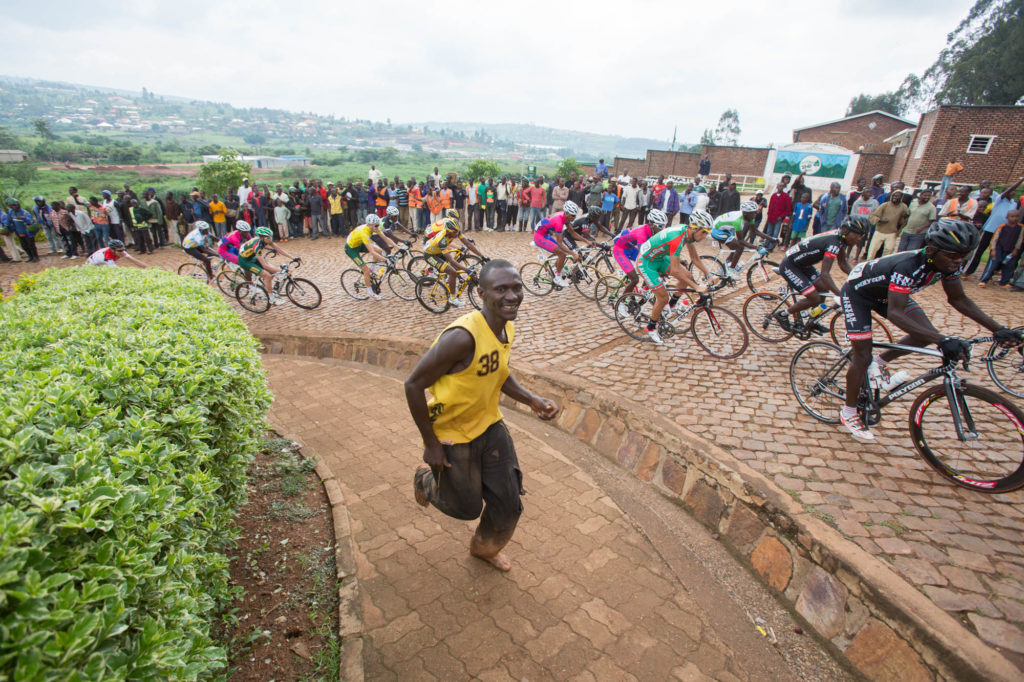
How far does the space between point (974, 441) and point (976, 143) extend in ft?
87.7

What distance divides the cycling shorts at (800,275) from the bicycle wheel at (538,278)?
15.2ft

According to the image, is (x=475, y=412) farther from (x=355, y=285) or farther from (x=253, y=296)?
(x=253, y=296)

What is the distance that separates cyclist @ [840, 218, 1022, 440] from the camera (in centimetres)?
394

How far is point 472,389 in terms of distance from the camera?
2869 mm

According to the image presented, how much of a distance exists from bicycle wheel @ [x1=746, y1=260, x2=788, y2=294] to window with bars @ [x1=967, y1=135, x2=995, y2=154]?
20687mm

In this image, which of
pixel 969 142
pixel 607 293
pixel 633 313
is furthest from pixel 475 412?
pixel 969 142

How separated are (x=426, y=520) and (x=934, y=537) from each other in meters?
3.89

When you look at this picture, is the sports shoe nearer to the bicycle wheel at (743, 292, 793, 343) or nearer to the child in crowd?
the bicycle wheel at (743, 292, 793, 343)

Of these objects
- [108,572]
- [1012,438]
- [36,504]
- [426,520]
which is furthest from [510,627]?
[1012,438]

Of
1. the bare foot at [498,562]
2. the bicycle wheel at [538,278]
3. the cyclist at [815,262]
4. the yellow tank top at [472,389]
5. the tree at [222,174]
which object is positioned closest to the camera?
the yellow tank top at [472,389]

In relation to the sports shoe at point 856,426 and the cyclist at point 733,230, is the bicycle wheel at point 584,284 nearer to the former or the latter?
the cyclist at point 733,230

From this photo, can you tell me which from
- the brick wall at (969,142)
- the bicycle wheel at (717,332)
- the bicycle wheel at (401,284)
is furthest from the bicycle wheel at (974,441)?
the brick wall at (969,142)

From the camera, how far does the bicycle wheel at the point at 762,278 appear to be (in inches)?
383

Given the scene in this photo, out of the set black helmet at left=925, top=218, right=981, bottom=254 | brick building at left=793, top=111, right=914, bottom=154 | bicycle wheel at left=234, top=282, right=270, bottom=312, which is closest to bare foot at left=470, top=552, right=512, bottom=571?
black helmet at left=925, top=218, right=981, bottom=254
